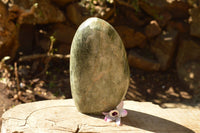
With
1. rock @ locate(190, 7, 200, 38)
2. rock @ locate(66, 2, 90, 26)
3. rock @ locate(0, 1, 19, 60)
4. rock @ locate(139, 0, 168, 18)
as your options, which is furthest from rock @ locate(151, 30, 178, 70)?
rock @ locate(0, 1, 19, 60)

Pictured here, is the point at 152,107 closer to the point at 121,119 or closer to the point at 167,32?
the point at 121,119

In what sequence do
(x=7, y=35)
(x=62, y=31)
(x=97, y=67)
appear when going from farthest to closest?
(x=62, y=31) < (x=7, y=35) < (x=97, y=67)

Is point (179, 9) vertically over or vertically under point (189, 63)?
over

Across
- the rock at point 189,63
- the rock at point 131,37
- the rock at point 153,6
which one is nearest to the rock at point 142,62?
the rock at point 131,37

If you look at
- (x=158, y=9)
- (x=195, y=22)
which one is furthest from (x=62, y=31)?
(x=195, y=22)

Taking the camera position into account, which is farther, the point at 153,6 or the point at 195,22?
the point at 153,6

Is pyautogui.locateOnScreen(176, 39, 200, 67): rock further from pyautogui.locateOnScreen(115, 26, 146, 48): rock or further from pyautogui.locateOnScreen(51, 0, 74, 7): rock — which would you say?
pyautogui.locateOnScreen(51, 0, 74, 7): rock

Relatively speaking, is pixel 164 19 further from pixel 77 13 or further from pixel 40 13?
pixel 40 13
